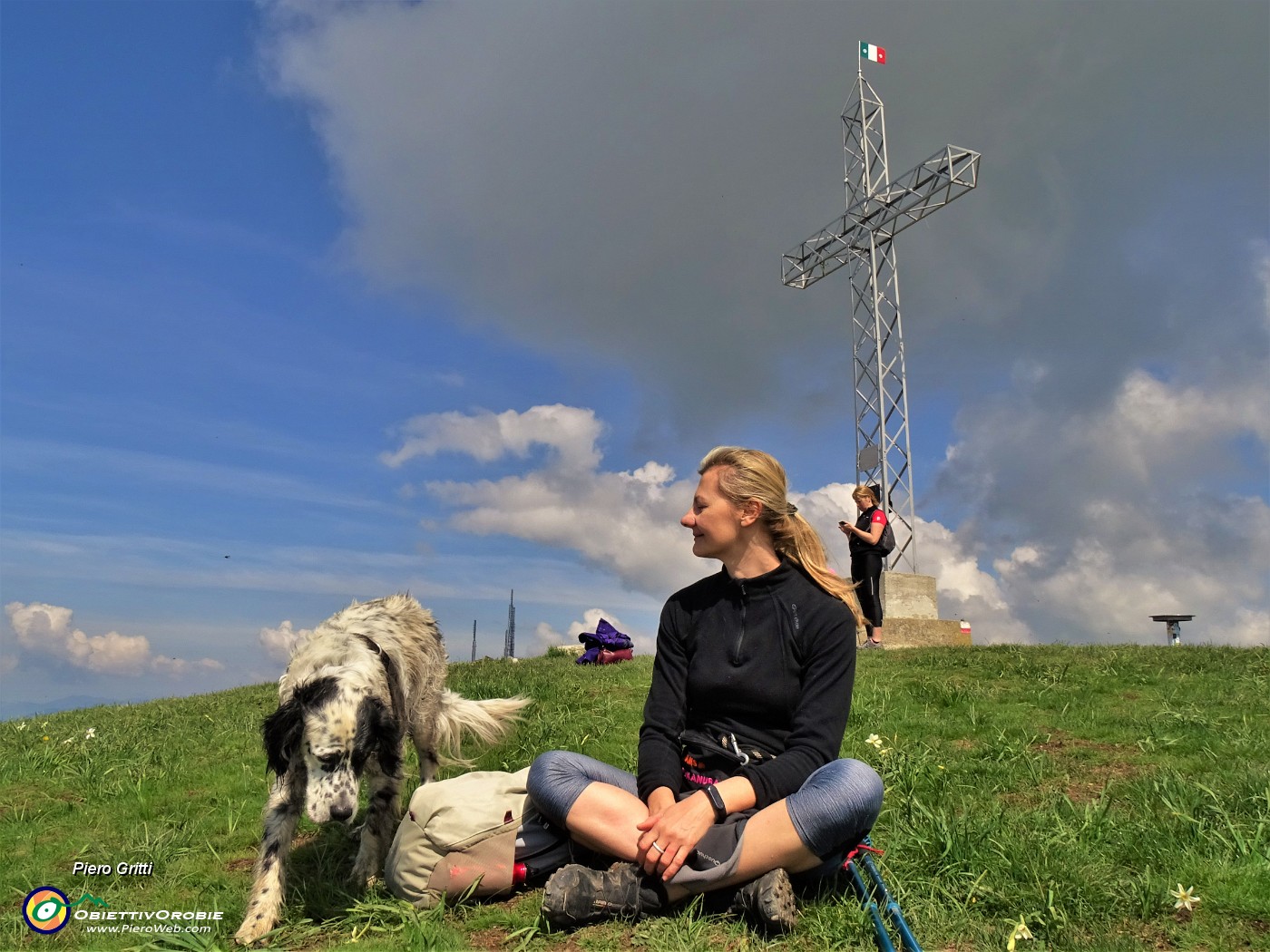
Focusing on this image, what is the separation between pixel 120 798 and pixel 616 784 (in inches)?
209

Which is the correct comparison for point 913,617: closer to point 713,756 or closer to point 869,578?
point 869,578

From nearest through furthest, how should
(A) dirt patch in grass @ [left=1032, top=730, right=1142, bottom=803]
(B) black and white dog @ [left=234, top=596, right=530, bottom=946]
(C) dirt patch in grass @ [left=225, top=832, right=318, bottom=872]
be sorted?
(B) black and white dog @ [left=234, top=596, right=530, bottom=946]
(C) dirt patch in grass @ [left=225, top=832, right=318, bottom=872]
(A) dirt patch in grass @ [left=1032, top=730, right=1142, bottom=803]

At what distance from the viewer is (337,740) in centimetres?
431

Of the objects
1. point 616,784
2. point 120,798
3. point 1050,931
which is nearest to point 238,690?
point 120,798

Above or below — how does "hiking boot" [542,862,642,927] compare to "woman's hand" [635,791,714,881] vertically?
below

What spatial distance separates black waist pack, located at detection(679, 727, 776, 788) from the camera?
3.97 m

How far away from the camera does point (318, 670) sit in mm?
4668

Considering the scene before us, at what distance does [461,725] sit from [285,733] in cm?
269

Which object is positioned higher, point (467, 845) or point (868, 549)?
point (868, 549)

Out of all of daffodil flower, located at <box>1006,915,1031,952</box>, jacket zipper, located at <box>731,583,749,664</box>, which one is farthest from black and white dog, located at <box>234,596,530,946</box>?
daffodil flower, located at <box>1006,915,1031,952</box>

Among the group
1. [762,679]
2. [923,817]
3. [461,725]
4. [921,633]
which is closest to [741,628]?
[762,679]

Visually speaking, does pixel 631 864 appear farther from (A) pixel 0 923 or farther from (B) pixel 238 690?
(B) pixel 238 690

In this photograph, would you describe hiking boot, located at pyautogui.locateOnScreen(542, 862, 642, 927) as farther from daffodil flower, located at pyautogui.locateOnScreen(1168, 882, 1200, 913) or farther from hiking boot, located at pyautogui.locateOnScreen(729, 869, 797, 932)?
daffodil flower, located at pyautogui.locateOnScreen(1168, 882, 1200, 913)

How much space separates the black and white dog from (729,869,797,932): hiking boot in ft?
6.55
